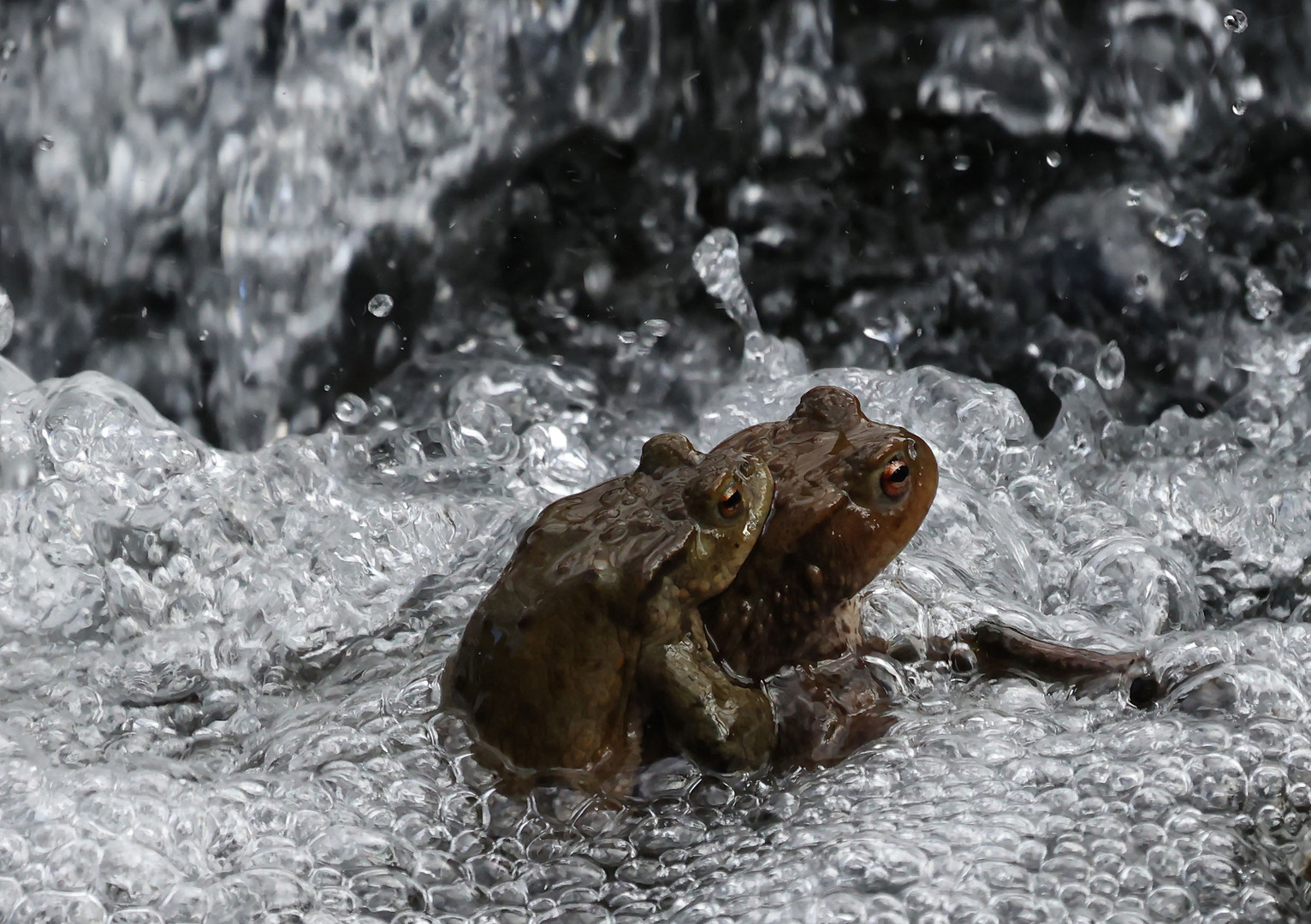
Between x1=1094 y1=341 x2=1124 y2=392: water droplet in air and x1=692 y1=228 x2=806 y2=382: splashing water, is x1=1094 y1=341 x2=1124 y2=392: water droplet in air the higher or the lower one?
the lower one

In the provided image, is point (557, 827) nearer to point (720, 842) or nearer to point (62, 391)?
point (720, 842)

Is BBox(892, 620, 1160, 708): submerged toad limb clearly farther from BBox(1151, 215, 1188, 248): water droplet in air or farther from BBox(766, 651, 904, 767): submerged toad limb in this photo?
BBox(1151, 215, 1188, 248): water droplet in air

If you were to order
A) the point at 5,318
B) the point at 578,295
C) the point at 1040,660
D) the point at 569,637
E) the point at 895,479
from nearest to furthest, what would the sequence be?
the point at 569,637, the point at 895,479, the point at 1040,660, the point at 5,318, the point at 578,295

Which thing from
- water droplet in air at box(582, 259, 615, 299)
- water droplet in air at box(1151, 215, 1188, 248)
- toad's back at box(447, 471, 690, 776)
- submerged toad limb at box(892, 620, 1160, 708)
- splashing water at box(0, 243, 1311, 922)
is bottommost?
splashing water at box(0, 243, 1311, 922)

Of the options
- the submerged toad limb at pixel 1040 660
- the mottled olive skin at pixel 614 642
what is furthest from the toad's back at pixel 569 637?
the submerged toad limb at pixel 1040 660

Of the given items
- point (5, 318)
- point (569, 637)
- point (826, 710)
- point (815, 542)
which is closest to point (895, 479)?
point (815, 542)

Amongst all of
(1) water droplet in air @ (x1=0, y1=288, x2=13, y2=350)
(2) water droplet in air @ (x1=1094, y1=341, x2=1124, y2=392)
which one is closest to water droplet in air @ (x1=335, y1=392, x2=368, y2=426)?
(1) water droplet in air @ (x1=0, y1=288, x2=13, y2=350)

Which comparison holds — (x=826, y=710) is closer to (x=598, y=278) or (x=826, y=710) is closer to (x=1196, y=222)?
(x=598, y=278)
